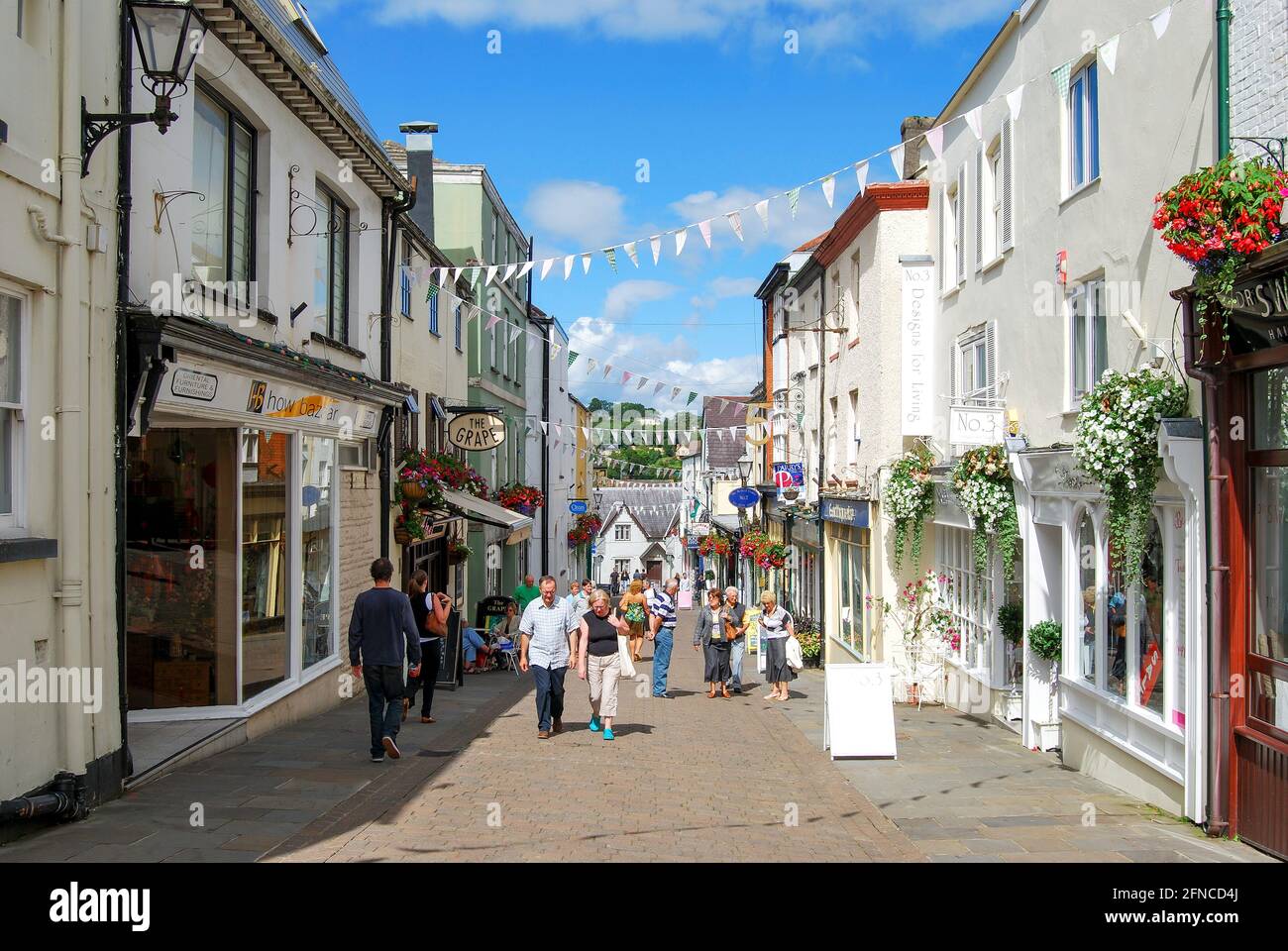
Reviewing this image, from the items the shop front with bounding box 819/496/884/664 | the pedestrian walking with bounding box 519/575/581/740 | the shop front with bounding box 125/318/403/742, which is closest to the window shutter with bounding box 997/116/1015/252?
the shop front with bounding box 819/496/884/664

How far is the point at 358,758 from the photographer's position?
9.97m

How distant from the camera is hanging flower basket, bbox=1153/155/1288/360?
6855mm

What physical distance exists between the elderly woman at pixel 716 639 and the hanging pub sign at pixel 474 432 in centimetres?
509

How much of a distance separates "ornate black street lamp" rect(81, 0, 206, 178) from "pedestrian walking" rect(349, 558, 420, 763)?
405 cm

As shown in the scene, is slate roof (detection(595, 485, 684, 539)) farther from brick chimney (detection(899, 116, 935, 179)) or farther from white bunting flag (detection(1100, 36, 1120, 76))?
white bunting flag (detection(1100, 36, 1120, 76))

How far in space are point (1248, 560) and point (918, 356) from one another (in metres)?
9.71

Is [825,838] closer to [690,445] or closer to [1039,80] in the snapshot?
[1039,80]

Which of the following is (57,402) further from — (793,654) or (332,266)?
(793,654)

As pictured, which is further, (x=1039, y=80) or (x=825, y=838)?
(x=1039, y=80)

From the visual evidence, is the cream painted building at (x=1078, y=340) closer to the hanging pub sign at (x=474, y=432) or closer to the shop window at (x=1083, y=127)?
the shop window at (x=1083, y=127)

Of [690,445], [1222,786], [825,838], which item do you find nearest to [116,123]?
[825,838]

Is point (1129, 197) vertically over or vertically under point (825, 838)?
over

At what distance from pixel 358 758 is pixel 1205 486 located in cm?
724

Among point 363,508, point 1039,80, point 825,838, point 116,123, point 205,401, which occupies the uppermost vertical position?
point 1039,80
